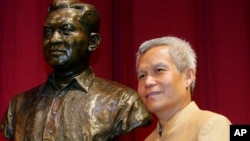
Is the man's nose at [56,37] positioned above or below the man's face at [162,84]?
above

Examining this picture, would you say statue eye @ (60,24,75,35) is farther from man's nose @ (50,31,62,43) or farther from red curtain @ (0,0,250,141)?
red curtain @ (0,0,250,141)

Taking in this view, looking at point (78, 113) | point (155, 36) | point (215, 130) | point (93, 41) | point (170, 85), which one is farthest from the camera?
point (155, 36)

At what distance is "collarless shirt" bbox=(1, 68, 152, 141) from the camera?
92.0 inches

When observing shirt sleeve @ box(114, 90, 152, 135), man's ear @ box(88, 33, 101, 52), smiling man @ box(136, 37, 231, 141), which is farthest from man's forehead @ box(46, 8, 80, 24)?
smiling man @ box(136, 37, 231, 141)

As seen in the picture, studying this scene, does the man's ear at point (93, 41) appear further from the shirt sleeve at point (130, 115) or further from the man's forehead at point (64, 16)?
the shirt sleeve at point (130, 115)

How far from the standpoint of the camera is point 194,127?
180 cm

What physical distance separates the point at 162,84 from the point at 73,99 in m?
0.63

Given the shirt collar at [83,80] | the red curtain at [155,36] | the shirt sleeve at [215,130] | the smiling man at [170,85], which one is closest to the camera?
the shirt sleeve at [215,130]

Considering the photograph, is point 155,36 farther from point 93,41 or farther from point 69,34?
point 69,34

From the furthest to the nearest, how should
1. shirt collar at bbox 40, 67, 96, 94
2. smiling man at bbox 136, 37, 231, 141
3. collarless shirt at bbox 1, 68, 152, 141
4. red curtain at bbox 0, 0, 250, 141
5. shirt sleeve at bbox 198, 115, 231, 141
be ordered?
red curtain at bbox 0, 0, 250, 141, shirt collar at bbox 40, 67, 96, 94, collarless shirt at bbox 1, 68, 152, 141, smiling man at bbox 136, 37, 231, 141, shirt sleeve at bbox 198, 115, 231, 141

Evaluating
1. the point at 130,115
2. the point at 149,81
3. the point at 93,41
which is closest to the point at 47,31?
the point at 93,41

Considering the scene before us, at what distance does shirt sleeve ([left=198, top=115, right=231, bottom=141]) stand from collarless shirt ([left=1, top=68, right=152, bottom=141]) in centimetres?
66

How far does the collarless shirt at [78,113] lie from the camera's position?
2.34m

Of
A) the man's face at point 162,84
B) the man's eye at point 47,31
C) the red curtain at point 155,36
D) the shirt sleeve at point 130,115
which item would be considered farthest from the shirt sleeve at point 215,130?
the red curtain at point 155,36
